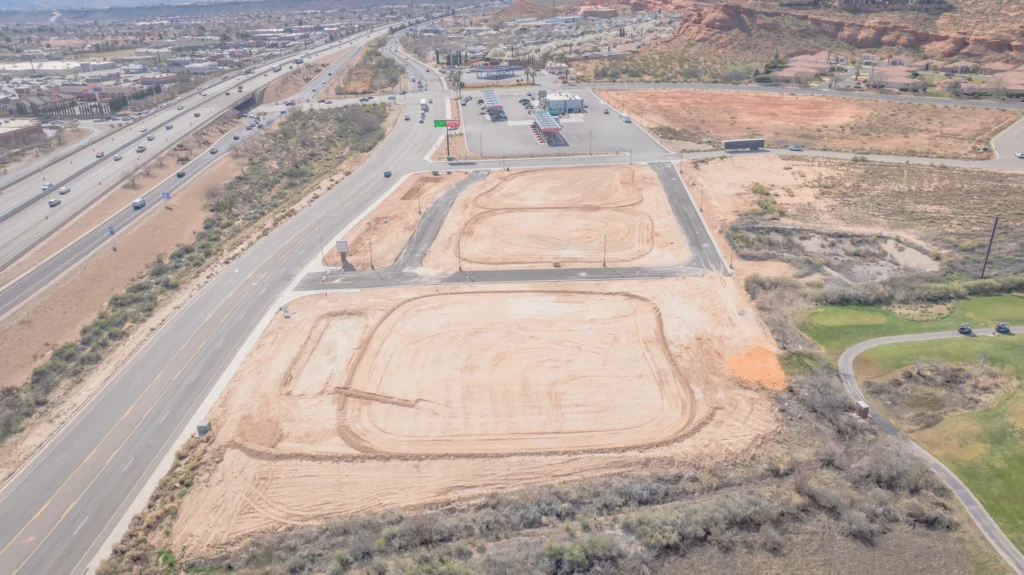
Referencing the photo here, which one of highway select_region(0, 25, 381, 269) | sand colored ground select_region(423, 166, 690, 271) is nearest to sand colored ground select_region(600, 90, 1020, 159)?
sand colored ground select_region(423, 166, 690, 271)

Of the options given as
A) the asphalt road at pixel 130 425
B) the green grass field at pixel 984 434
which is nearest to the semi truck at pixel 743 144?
the green grass field at pixel 984 434

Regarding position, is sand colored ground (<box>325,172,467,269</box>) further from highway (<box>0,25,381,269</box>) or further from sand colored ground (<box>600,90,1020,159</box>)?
sand colored ground (<box>600,90,1020,159</box>)

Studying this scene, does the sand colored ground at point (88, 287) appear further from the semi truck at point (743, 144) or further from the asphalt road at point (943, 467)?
the semi truck at point (743, 144)

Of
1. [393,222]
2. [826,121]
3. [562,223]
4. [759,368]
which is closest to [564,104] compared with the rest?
[826,121]

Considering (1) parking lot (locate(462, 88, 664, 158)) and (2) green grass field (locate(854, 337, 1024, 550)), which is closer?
(2) green grass field (locate(854, 337, 1024, 550))

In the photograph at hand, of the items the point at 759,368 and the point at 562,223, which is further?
the point at 562,223

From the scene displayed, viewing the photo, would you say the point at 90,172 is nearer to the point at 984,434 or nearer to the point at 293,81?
the point at 293,81
